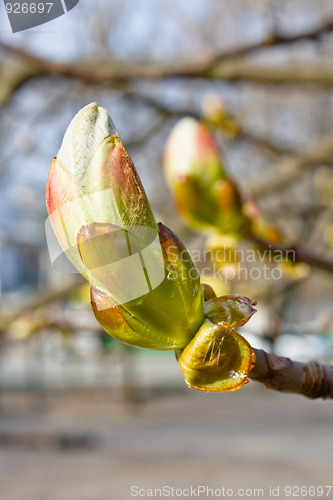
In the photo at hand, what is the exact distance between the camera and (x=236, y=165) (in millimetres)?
3652

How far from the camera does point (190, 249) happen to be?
3.66 feet

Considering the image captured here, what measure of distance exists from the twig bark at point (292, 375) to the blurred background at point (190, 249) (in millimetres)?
193

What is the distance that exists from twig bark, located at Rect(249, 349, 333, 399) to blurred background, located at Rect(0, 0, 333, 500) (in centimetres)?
19

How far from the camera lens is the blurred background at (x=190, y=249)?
1183 mm

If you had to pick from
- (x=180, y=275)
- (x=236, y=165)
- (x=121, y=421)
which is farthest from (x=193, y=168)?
(x=121, y=421)

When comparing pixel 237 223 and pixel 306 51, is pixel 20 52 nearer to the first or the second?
pixel 237 223

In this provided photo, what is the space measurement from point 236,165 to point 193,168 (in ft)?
9.94

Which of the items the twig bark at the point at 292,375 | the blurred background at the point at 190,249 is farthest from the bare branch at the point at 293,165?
the twig bark at the point at 292,375
